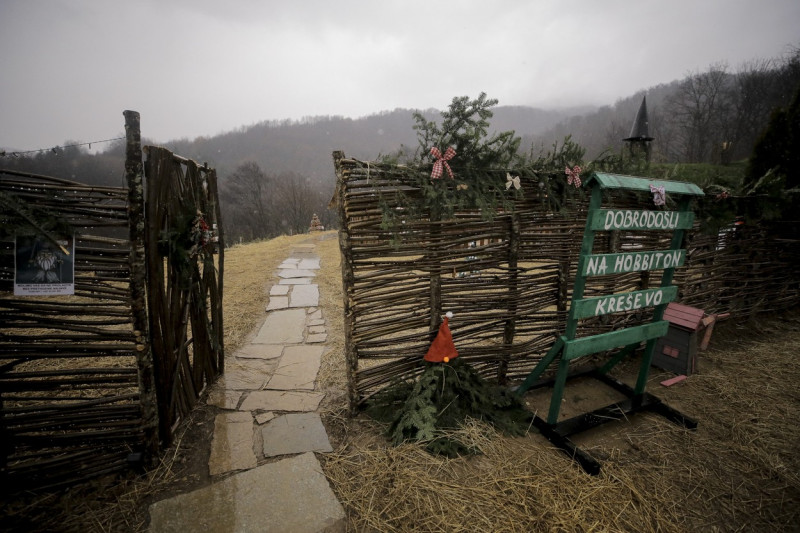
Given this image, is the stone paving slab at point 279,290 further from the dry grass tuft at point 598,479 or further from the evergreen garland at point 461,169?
the evergreen garland at point 461,169

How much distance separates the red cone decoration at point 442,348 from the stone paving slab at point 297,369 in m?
1.46

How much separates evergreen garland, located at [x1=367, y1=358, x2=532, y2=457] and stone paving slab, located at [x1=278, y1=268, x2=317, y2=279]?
5.63 meters

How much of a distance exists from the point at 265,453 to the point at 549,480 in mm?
2061

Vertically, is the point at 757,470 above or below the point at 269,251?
below

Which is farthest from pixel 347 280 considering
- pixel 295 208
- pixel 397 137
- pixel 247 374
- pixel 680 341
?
pixel 397 137

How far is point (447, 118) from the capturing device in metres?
2.71

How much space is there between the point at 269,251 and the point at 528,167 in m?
10.1

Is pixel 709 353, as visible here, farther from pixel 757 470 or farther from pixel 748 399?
pixel 757 470

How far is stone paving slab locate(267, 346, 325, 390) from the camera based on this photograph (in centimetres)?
362

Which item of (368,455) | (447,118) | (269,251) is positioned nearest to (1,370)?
(368,455)

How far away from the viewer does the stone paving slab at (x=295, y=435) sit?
8.76ft

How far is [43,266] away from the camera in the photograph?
2.03 meters

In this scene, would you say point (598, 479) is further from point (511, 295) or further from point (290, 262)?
point (290, 262)

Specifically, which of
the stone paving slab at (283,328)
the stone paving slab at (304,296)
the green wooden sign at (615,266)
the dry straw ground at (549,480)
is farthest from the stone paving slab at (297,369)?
the green wooden sign at (615,266)
